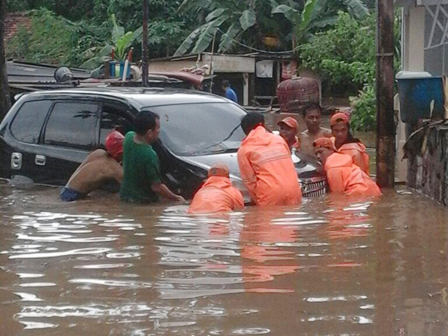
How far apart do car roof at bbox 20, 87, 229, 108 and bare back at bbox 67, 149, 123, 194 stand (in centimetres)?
61

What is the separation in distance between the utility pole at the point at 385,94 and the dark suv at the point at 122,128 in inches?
33.6

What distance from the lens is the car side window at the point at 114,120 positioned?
29.5 feet

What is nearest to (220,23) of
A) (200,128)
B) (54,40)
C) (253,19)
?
(253,19)

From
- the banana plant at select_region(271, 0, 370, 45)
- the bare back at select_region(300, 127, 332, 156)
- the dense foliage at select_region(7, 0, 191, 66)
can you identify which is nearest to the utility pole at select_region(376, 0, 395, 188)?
the bare back at select_region(300, 127, 332, 156)

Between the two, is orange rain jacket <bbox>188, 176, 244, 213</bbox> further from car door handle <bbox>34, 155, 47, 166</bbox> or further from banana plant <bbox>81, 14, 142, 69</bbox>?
banana plant <bbox>81, 14, 142, 69</bbox>

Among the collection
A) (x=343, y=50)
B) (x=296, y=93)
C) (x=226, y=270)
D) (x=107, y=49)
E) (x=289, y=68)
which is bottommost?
(x=226, y=270)

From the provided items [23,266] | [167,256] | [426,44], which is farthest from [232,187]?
[426,44]

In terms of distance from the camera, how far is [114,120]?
916cm

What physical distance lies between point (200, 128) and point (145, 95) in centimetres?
69

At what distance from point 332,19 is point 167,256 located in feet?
94.6

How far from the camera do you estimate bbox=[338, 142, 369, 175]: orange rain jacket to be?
9.48 m

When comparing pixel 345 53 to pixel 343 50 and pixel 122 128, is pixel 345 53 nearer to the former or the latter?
pixel 343 50

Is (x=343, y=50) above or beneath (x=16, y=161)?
above

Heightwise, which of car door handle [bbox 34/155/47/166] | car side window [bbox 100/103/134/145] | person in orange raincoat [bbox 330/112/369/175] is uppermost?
car side window [bbox 100/103/134/145]
